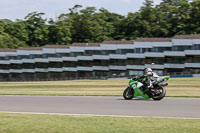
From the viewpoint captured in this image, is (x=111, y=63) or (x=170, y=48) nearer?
(x=170, y=48)

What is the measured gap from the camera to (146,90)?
20.8 metres

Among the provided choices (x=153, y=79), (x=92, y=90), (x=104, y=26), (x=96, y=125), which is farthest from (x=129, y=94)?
(x=104, y=26)

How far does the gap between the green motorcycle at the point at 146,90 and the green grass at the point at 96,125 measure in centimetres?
743

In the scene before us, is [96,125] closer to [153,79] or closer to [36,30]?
[153,79]

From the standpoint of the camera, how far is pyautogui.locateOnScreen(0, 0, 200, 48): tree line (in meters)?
118

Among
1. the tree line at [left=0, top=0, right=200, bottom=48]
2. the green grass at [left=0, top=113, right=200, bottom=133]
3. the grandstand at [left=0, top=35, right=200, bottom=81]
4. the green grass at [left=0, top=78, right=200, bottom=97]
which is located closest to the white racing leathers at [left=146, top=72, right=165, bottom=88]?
the green grass at [left=0, top=78, right=200, bottom=97]

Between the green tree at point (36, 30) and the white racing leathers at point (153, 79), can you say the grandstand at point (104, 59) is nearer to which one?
the green tree at point (36, 30)

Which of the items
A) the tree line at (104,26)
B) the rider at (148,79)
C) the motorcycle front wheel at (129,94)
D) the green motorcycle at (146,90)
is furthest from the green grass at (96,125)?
the tree line at (104,26)

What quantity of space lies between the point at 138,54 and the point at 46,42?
54.1 metres

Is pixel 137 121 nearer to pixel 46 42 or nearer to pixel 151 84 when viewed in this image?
pixel 151 84

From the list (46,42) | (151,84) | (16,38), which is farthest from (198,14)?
(151,84)

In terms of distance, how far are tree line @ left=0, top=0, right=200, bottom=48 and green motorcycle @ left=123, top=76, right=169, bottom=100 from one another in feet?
310

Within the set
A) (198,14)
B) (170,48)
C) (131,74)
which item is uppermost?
(198,14)

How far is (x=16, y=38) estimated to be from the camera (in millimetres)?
137875
